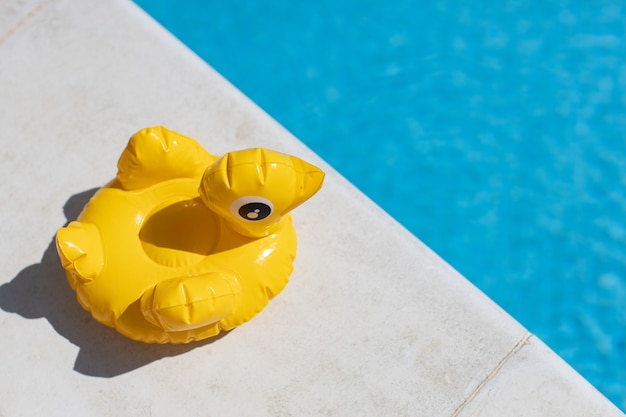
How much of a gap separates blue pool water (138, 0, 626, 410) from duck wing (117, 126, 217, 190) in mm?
1110

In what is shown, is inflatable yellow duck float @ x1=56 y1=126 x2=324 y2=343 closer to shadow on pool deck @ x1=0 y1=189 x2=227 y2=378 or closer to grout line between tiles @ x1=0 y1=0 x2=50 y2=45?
shadow on pool deck @ x1=0 y1=189 x2=227 y2=378

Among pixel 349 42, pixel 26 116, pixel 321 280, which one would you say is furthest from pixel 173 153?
pixel 349 42

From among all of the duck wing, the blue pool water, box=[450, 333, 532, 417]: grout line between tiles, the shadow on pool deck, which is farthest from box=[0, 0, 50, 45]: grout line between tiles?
box=[450, 333, 532, 417]: grout line between tiles

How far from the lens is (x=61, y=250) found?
8.04 feet

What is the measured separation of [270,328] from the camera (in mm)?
2812

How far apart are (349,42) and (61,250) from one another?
2.16m

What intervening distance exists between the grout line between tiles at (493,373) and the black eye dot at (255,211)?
40.3 inches

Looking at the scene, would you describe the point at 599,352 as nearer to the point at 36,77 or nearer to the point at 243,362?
the point at 243,362

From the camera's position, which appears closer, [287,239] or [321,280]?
[287,239]

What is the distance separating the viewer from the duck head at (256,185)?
2312 millimetres

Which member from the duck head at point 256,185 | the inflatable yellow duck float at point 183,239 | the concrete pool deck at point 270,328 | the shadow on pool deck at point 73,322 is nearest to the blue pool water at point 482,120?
the concrete pool deck at point 270,328

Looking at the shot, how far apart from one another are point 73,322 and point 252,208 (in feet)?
3.10

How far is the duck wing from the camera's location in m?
2.59

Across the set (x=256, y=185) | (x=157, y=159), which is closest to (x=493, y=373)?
(x=256, y=185)
